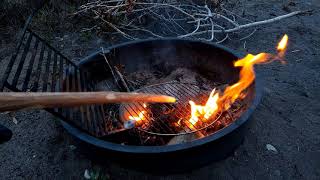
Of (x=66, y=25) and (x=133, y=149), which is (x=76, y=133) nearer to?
Result: (x=133, y=149)

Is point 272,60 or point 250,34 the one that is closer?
point 272,60

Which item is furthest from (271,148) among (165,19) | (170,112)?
(165,19)

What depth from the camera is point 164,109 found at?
3.08 m

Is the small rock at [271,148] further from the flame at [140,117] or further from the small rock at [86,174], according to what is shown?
the small rock at [86,174]

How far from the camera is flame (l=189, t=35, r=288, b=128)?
2893mm

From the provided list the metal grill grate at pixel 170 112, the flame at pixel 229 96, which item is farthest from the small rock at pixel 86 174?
the flame at pixel 229 96

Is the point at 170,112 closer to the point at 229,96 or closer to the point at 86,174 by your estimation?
the point at 229,96

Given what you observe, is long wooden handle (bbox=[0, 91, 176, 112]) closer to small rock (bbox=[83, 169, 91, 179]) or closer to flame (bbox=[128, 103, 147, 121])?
flame (bbox=[128, 103, 147, 121])

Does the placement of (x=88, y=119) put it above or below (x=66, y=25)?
below

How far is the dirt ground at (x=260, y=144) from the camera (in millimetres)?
2791

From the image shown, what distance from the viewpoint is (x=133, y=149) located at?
7.25 feet

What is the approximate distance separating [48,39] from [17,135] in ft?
6.91

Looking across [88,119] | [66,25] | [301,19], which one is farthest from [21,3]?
[301,19]

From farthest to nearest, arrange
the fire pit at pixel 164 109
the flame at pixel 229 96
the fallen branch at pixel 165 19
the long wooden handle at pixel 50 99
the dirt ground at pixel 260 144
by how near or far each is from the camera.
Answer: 1. the fallen branch at pixel 165 19
2. the flame at pixel 229 96
3. the dirt ground at pixel 260 144
4. the fire pit at pixel 164 109
5. the long wooden handle at pixel 50 99
